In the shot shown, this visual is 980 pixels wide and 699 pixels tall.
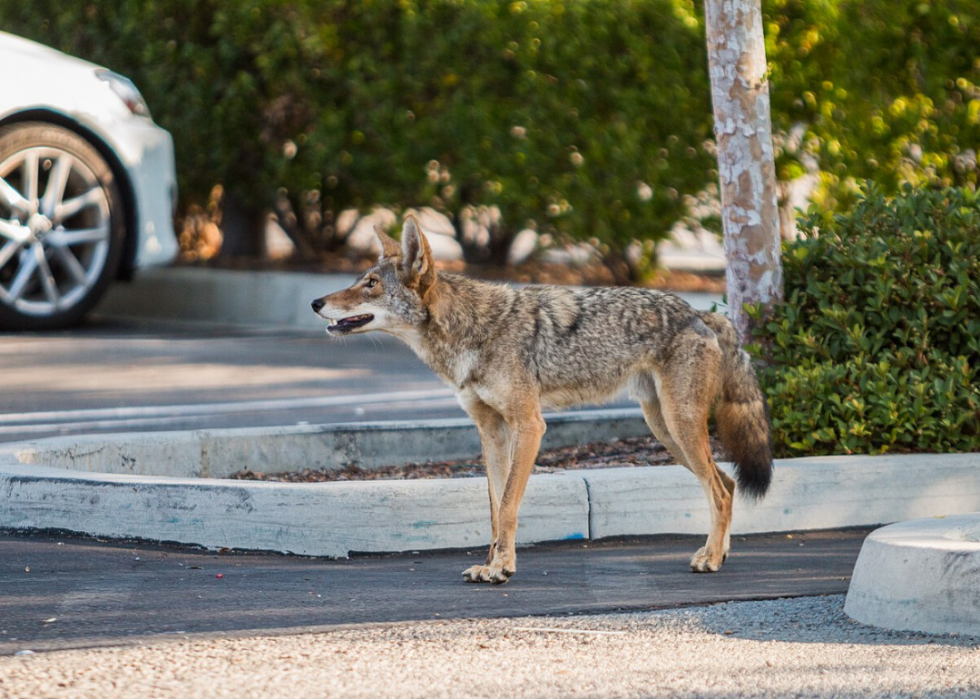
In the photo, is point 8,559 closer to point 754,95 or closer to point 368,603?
point 368,603

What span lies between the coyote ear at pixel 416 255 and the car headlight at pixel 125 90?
5.82 m


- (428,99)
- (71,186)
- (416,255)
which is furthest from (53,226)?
(416,255)

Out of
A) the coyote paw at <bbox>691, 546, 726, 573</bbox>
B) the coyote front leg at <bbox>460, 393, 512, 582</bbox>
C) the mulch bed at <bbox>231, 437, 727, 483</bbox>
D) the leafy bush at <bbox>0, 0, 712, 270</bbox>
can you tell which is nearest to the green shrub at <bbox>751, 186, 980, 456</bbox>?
the mulch bed at <bbox>231, 437, 727, 483</bbox>

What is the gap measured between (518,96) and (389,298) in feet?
20.0

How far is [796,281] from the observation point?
7.45 m

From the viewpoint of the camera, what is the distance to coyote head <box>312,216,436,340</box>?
6.06 meters

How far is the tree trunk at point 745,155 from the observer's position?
741 cm

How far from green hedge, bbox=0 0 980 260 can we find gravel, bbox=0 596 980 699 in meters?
6.17

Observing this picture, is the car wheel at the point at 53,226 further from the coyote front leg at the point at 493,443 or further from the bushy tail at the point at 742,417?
the bushy tail at the point at 742,417

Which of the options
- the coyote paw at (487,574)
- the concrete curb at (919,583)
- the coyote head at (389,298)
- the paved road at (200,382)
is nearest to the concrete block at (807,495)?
the coyote paw at (487,574)

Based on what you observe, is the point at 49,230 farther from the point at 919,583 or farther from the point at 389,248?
the point at 919,583

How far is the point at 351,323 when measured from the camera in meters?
6.07

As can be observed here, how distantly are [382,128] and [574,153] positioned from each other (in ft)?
5.76

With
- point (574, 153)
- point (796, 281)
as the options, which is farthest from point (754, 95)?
point (574, 153)
